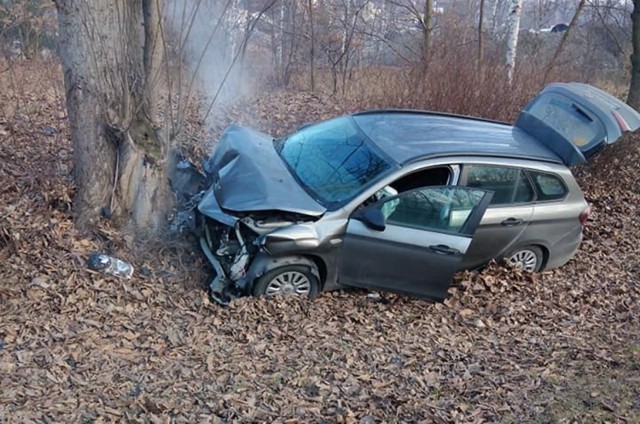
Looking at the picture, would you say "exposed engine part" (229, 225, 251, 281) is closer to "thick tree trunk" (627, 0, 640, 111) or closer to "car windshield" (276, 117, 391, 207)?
"car windshield" (276, 117, 391, 207)

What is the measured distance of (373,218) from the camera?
17.6 feet

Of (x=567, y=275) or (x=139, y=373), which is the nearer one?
(x=139, y=373)

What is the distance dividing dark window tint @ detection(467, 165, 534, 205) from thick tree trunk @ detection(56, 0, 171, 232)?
3146 mm

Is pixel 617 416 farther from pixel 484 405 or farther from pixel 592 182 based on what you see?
pixel 592 182

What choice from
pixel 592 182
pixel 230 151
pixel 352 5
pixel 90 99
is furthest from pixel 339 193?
pixel 352 5

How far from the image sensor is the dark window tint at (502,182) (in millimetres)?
6000

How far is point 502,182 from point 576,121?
57.9 inches

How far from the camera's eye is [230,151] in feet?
20.9

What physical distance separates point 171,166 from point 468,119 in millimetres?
3560

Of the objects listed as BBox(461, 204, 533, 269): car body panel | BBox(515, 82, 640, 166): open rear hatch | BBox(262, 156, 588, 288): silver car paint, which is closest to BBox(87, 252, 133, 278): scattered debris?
BBox(262, 156, 588, 288): silver car paint

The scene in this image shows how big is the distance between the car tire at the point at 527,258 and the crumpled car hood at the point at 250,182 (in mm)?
2468

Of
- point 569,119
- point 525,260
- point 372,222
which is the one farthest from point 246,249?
point 569,119

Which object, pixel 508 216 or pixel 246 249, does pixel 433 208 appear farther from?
pixel 246 249

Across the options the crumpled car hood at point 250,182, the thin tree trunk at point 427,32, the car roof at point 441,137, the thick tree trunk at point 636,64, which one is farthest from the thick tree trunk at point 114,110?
the thick tree trunk at point 636,64
